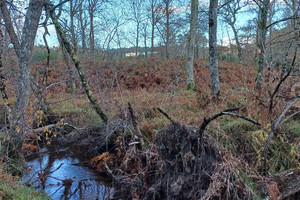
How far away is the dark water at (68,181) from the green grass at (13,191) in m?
0.61

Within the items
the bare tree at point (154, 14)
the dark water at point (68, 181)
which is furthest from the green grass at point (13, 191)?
the bare tree at point (154, 14)

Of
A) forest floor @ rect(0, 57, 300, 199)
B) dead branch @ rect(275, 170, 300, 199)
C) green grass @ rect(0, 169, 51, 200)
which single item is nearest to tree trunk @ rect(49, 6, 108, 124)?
forest floor @ rect(0, 57, 300, 199)

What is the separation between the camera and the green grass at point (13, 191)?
4305 millimetres

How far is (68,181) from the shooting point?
605 centimetres

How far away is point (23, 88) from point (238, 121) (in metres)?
5.30

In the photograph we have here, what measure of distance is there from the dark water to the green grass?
61cm

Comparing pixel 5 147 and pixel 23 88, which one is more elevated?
pixel 23 88

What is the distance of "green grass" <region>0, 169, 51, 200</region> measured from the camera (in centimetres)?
430

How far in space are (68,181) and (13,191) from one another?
164cm

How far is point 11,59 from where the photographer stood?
35.2ft

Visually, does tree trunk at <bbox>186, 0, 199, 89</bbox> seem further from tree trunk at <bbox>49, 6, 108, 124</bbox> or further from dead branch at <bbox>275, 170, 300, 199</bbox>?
dead branch at <bbox>275, 170, 300, 199</bbox>

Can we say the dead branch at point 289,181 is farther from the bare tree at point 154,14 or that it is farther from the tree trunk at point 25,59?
the bare tree at point 154,14

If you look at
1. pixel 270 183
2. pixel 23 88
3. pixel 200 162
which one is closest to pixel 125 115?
pixel 23 88

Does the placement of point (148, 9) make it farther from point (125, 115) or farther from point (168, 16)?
point (125, 115)
